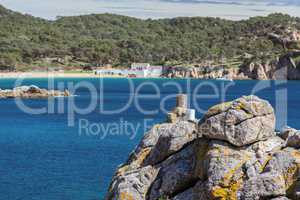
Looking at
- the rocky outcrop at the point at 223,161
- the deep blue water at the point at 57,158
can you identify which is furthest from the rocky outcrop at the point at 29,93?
the rocky outcrop at the point at 223,161

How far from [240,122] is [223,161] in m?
1.37

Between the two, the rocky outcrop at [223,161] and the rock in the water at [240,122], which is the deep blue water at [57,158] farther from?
the rock in the water at [240,122]

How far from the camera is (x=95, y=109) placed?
104m

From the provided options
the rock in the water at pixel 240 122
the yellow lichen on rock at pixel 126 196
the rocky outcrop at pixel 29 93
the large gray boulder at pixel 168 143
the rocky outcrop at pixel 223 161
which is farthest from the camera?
the rocky outcrop at pixel 29 93

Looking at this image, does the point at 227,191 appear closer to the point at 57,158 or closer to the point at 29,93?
the point at 57,158

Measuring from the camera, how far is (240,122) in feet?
61.6

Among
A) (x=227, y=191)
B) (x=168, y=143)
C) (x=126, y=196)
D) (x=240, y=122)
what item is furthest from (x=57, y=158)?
(x=227, y=191)

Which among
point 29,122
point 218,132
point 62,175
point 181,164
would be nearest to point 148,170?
point 181,164

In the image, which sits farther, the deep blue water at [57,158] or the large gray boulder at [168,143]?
the deep blue water at [57,158]

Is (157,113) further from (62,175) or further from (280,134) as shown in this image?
(280,134)

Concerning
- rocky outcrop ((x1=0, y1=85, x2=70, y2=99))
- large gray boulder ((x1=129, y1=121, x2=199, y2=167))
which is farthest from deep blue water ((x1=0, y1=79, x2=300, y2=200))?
rocky outcrop ((x1=0, y1=85, x2=70, y2=99))

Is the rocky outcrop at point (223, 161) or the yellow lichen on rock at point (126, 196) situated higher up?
the rocky outcrop at point (223, 161)

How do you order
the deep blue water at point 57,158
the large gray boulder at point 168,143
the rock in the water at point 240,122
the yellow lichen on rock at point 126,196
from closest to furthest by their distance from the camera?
the rock in the water at point 240,122 < the yellow lichen on rock at point 126,196 < the large gray boulder at point 168,143 < the deep blue water at point 57,158

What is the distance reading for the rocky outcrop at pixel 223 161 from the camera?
17641mm
